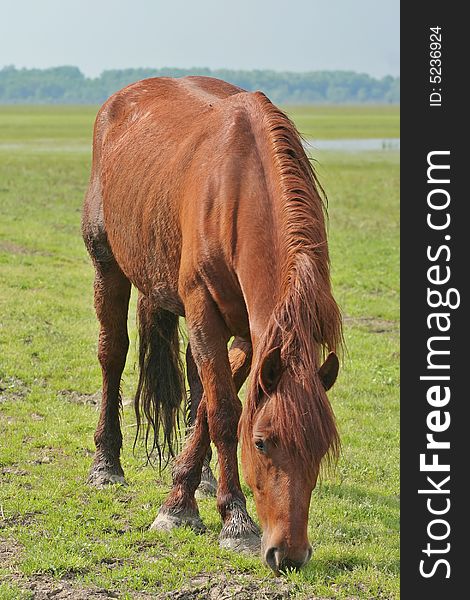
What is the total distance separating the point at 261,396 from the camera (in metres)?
4.38

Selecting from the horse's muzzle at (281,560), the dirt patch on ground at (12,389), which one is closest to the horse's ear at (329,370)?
the horse's muzzle at (281,560)

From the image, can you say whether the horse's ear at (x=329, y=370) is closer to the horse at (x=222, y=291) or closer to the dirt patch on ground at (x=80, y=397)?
the horse at (x=222, y=291)

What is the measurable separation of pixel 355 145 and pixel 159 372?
4655cm

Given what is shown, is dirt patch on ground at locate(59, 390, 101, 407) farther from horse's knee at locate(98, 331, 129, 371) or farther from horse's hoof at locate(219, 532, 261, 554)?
horse's hoof at locate(219, 532, 261, 554)

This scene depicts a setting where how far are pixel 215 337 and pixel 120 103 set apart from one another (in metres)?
2.61

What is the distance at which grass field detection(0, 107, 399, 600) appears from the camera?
Result: 4.96 meters

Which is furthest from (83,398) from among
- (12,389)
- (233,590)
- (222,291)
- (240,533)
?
(233,590)

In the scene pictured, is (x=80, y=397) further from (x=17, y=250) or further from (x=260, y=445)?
(x=17, y=250)

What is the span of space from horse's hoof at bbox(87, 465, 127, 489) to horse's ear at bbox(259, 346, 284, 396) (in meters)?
2.48

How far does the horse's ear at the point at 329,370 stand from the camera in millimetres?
4320

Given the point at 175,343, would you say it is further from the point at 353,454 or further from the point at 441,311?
the point at 441,311


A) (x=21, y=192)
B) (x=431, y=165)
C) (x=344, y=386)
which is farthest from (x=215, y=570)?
(x=21, y=192)

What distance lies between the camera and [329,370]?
4359 millimetres

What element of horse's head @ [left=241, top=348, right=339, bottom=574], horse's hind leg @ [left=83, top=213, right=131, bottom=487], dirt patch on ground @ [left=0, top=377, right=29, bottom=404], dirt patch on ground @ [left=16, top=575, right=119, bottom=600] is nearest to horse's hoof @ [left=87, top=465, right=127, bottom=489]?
horse's hind leg @ [left=83, top=213, right=131, bottom=487]
